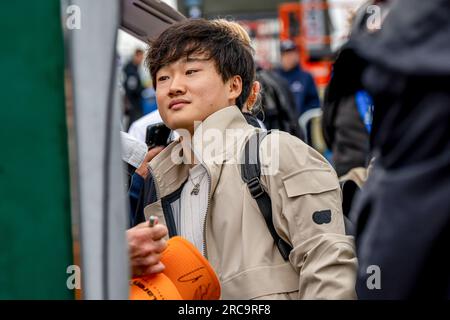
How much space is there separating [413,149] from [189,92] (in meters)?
1.66

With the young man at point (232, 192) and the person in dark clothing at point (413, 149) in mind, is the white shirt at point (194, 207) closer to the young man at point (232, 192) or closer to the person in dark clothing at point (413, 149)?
the young man at point (232, 192)

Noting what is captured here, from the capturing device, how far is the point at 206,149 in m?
2.75

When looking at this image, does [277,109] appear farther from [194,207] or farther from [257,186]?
[257,186]

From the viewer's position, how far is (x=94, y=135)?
5.48 feet

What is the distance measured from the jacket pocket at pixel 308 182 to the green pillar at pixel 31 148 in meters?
0.92

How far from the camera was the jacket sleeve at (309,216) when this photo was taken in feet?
7.83

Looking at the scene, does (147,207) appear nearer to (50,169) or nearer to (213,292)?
(213,292)

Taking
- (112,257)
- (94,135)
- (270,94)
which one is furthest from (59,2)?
(270,94)

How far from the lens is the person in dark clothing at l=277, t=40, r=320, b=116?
32.4ft

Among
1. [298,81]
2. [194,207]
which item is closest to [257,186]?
[194,207]

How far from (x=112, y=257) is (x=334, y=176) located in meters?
Result: 1.12

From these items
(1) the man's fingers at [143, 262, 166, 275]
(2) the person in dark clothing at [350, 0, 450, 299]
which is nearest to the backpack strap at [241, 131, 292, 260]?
(1) the man's fingers at [143, 262, 166, 275]

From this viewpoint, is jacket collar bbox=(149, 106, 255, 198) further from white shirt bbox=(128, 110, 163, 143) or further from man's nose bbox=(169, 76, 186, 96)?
white shirt bbox=(128, 110, 163, 143)

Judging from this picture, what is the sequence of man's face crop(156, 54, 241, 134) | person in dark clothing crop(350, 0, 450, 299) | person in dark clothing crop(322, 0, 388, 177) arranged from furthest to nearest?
1. person in dark clothing crop(322, 0, 388, 177)
2. man's face crop(156, 54, 241, 134)
3. person in dark clothing crop(350, 0, 450, 299)
